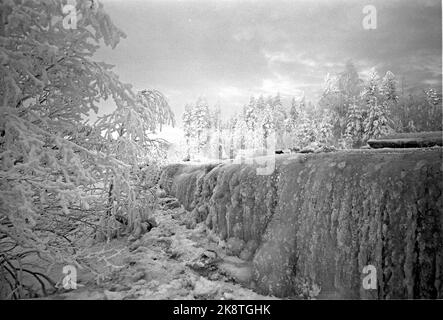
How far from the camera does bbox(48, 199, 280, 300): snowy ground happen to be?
251 inches

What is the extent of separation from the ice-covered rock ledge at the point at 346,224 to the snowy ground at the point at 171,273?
→ 2.67ft

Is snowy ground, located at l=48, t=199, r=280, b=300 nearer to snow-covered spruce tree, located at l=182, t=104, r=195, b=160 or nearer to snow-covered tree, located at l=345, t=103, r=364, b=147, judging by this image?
snow-covered tree, located at l=345, t=103, r=364, b=147

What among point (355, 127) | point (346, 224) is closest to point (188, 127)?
point (355, 127)

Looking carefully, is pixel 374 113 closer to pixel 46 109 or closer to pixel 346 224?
pixel 346 224

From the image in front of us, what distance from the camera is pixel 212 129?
184ft

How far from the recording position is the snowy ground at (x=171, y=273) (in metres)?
6.38

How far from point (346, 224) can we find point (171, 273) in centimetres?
565

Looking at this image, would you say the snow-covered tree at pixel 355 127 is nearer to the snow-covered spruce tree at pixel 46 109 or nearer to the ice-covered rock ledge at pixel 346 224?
the ice-covered rock ledge at pixel 346 224

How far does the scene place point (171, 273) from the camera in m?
7.55

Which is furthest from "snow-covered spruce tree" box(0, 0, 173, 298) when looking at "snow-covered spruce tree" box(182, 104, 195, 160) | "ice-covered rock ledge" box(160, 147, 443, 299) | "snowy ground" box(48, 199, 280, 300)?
"snow-covered spruce tree" box(182, 104, 195, 160)

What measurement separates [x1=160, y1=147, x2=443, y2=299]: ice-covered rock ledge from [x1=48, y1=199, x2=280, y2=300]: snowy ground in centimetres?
81

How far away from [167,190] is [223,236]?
1247 cm

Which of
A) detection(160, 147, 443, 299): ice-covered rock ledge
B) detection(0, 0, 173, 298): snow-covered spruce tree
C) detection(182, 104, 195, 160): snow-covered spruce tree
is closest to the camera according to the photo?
detection(0, 0, 173, 298): snow-covered spruce tree
